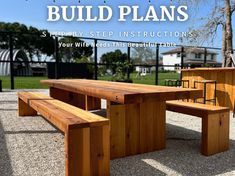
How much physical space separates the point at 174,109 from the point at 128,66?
712cm

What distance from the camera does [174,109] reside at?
330 centimetres

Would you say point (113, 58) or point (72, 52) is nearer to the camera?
point (113, 58)

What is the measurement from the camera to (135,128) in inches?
111

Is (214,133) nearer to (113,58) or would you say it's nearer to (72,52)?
(113,58)

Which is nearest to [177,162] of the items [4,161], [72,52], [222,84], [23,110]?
[4,161]

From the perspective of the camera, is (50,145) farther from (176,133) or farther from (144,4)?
(144,4)

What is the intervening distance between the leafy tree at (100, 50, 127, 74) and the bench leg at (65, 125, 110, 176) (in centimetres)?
824

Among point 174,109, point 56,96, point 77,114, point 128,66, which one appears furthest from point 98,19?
point 77,114

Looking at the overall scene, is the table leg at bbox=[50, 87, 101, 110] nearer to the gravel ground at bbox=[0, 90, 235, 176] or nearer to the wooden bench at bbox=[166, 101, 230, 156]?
the gravel ground at bbox=[0, 90, 235, 176]

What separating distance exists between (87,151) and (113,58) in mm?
8786

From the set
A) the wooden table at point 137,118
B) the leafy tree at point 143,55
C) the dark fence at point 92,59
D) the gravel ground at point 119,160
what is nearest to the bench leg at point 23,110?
the gravel ground at point 119,160

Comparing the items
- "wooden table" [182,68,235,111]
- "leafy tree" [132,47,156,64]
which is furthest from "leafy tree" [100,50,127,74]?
"wooden table" [182,68,235,111]

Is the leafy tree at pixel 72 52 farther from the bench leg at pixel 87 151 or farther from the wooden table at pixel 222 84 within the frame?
the bench leg at pixel 87 151

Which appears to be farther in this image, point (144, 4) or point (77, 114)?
point (144, 4)
